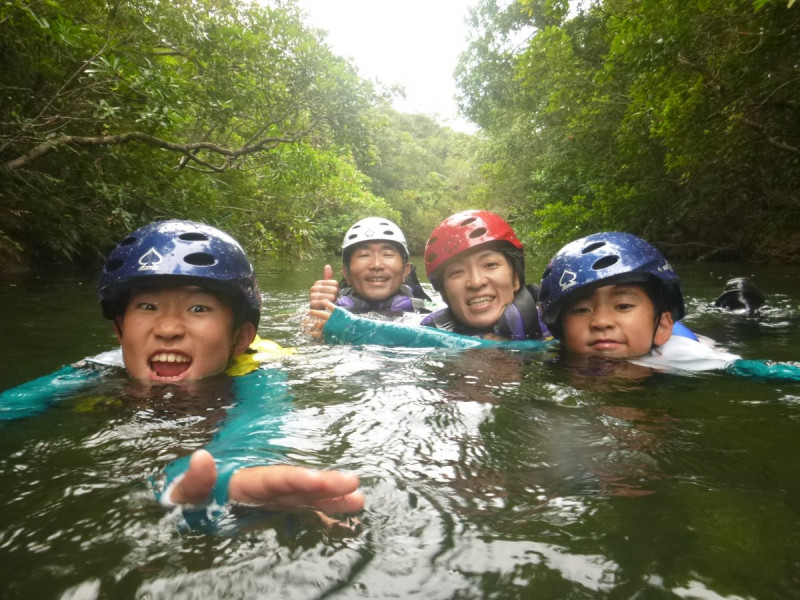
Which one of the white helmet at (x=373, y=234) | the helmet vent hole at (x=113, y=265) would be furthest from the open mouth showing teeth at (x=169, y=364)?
the white helmet at (x=373, y=234)

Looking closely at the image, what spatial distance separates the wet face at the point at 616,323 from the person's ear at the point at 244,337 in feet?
6.78

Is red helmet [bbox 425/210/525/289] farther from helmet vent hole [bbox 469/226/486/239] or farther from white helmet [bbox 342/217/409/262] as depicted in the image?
white helmet [bbox 342/217/409/262]

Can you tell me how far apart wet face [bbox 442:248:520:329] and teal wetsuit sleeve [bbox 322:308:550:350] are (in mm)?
431

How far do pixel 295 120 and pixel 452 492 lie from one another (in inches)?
381

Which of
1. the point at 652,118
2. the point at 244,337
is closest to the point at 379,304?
the point at 244,337

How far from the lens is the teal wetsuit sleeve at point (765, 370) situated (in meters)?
2.80

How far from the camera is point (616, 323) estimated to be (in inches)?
131

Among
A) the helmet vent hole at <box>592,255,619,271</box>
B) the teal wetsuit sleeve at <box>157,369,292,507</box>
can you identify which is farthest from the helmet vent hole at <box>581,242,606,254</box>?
the teal wetsuit sleeve at <box>157,369,292,507</box>

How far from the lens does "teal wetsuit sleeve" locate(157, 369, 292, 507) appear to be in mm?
1531

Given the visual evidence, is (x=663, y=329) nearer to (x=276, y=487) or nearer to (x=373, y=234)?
(x=276, y=487)

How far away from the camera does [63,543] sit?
134 cm

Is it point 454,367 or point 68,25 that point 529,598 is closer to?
point 454,367

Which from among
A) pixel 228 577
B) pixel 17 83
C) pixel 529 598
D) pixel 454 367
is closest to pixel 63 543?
pixel 228 577

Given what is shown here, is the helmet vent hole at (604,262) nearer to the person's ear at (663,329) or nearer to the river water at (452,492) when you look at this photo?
the person's ear at (663,329)
